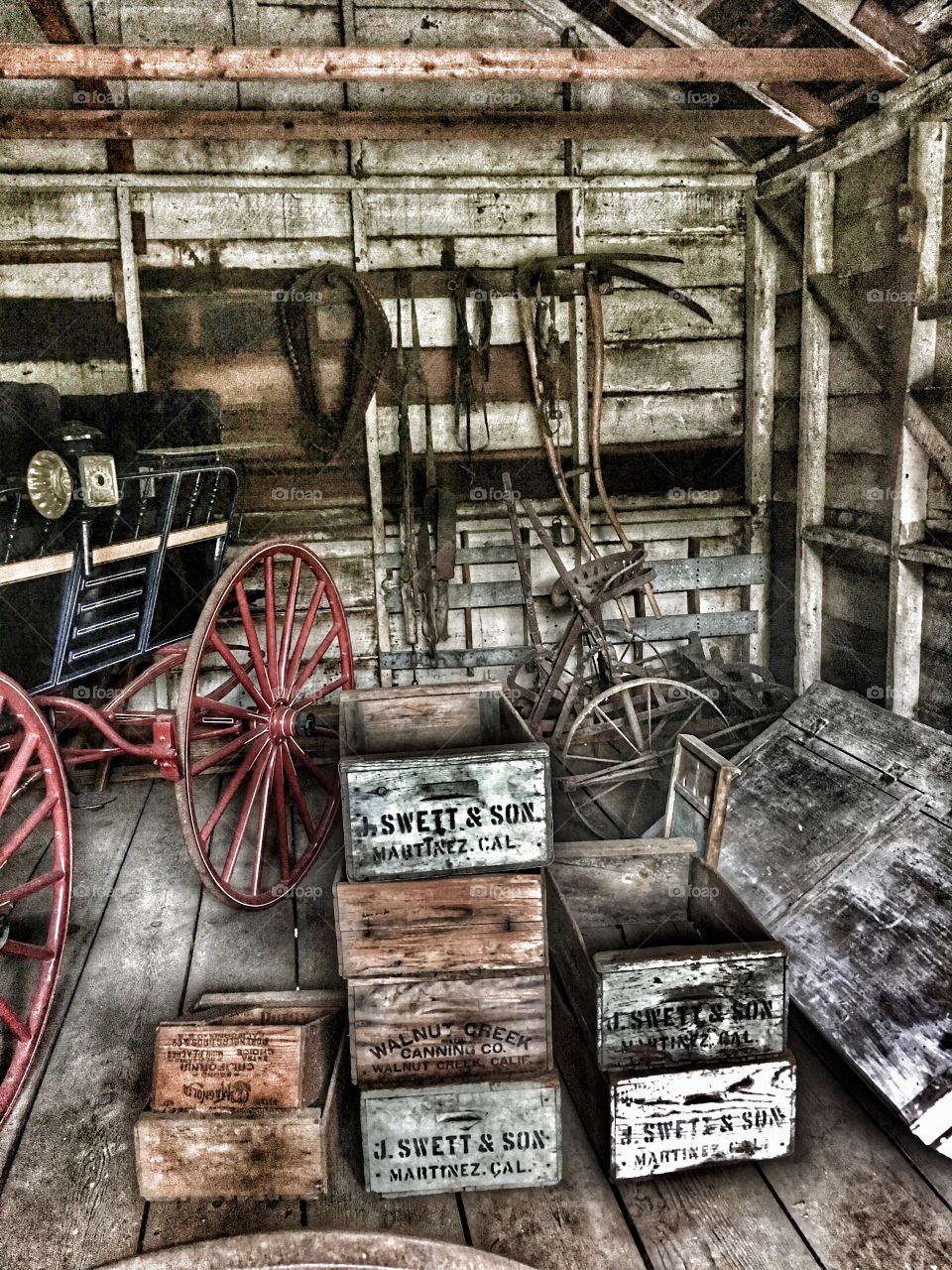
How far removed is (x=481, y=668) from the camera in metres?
5.88

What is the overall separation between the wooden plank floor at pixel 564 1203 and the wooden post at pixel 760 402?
3.34 m

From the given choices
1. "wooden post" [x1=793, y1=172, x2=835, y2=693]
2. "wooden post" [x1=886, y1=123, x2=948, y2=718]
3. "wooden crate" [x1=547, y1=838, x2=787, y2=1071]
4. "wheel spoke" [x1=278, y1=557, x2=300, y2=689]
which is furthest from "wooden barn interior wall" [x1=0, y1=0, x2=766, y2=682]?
"wooden crate" [x1=547, y1=838, x2=787, y2=1071]

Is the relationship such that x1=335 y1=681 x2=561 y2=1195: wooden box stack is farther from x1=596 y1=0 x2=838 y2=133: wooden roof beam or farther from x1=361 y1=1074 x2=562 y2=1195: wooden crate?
x1=596 y1=0 x2=838 y2=133: wooden roof beam

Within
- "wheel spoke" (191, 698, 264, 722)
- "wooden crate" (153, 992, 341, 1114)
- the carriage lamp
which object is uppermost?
the carriage lamp

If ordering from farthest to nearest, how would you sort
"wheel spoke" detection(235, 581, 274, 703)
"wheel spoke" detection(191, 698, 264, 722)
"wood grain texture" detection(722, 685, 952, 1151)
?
"wheel spoke" detection(235, 581, 274, 703)
"wheel spoke" detection(191, 698, 264, 722)
"wood grain texture" detection(722, 685, 952, 1151)

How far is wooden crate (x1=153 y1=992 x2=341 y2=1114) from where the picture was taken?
231 cm

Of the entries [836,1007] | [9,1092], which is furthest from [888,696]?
[9,1092]

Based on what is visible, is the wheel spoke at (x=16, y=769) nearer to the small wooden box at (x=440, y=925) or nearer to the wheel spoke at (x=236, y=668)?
the wheel spoke at (x=236, y=668)

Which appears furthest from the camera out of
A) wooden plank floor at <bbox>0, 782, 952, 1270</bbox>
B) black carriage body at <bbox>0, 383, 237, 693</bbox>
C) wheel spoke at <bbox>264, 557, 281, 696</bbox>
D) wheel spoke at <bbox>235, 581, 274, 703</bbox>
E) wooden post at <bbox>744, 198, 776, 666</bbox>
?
wooden post at <bbox>744, 198, 776, 666</bbox>

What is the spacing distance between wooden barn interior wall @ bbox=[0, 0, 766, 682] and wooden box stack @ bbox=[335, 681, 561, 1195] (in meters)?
3.07

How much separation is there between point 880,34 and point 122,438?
3376mm

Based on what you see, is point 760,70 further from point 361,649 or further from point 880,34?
point 361,649

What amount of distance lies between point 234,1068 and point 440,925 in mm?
584

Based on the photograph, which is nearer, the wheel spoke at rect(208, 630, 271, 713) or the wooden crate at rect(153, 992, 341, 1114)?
the wooden crate at rect(153, 992, 341, 1114)
